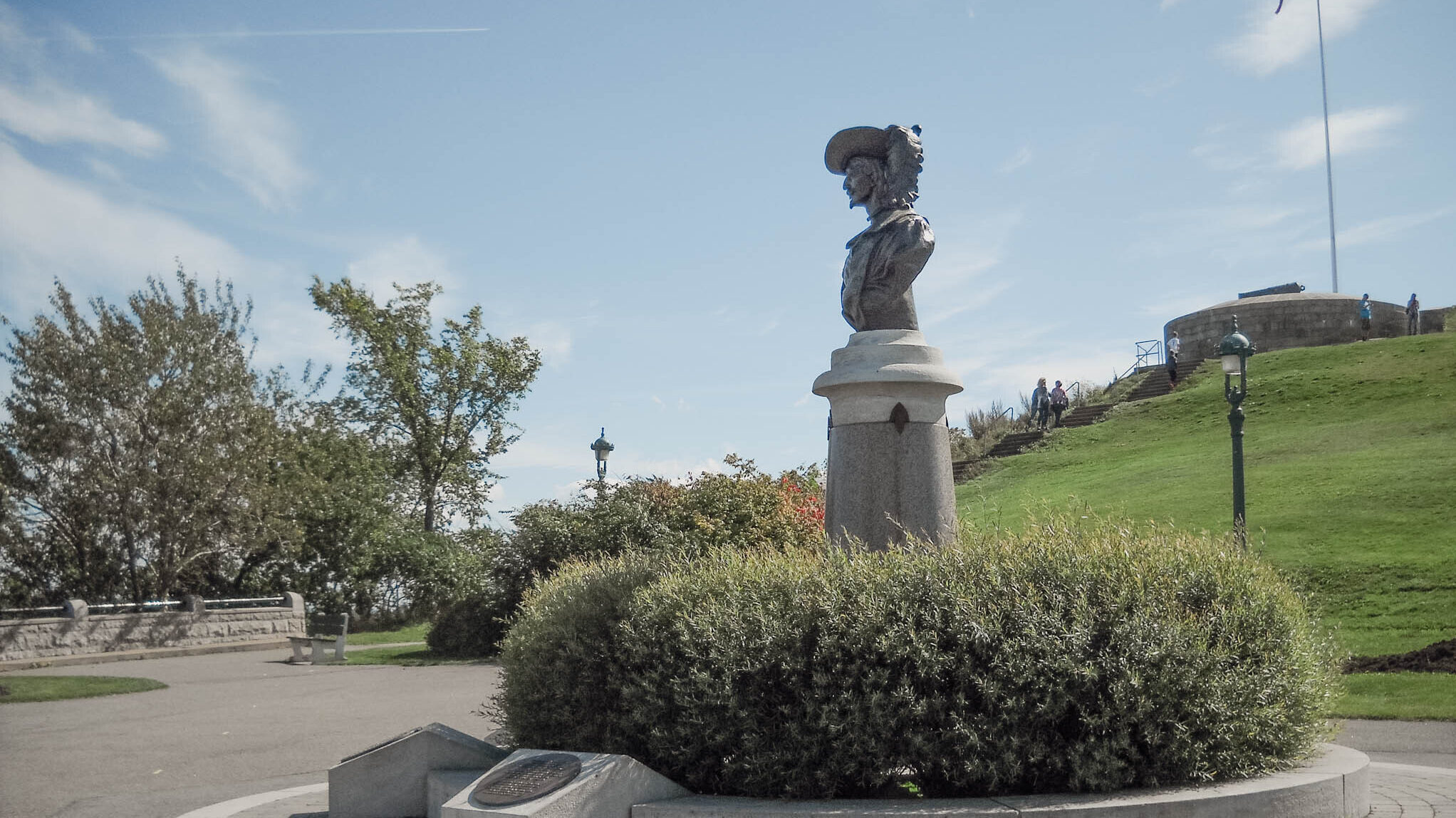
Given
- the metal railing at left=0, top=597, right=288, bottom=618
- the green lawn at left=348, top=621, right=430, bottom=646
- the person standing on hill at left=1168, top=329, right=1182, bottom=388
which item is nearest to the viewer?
the metal railing at left=0, top=597, right=288, bottom=618

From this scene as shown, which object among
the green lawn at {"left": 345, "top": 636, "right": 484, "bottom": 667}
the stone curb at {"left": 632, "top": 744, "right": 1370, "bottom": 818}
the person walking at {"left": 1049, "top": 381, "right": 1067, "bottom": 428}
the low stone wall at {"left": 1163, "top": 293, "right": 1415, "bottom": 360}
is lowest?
the green lawn at {"left": 345, "top": 636, "right": 484, "bottom": 667}

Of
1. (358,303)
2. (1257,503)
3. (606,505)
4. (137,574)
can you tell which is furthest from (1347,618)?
(358,303)

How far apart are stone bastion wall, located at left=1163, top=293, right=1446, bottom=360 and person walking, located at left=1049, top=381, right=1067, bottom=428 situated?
1153 cm

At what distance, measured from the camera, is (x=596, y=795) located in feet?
17.5

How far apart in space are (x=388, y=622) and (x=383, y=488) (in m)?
3.87

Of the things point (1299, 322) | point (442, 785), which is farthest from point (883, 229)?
point (1299, 322)

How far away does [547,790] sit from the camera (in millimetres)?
5352

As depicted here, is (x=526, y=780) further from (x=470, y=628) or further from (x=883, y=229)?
(x=470, y=628)

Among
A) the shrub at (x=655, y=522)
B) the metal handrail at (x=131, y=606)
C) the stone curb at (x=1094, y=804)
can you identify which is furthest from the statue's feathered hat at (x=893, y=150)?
the metal handrail at (x=131, y=606)

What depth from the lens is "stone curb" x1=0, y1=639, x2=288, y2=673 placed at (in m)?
20.4

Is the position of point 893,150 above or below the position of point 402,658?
above

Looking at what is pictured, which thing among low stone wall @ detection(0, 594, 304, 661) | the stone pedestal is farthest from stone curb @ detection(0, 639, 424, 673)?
the stone pedestal

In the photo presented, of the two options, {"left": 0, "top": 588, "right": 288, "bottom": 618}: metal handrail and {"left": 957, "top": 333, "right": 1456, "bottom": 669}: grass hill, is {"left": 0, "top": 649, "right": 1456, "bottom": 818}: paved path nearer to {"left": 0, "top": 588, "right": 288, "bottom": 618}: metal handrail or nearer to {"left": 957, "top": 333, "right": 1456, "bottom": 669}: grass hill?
{"left": 957, "top": 333, "right": 1456, "bottom": 669}: grass hill

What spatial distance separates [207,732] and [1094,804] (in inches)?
377
